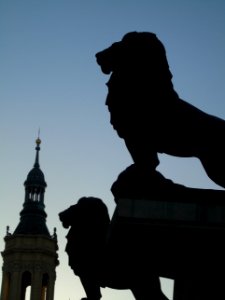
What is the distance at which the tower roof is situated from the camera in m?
101

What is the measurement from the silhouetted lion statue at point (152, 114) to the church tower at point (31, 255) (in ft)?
290

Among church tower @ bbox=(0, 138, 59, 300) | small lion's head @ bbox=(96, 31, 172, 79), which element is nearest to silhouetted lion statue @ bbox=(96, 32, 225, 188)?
small lion's head @ bbox=(96, 31, 172, 79)

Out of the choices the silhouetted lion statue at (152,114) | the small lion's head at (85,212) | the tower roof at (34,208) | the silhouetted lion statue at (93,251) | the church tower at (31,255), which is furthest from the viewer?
the tower roof at (34,208)

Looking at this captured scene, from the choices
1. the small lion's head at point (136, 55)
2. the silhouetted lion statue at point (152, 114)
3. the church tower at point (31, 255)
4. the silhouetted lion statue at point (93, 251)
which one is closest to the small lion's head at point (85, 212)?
the silhouetted lion statue at point (93, 251)

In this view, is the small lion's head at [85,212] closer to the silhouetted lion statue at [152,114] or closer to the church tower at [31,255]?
the silhouetted lion statue at [152,114]

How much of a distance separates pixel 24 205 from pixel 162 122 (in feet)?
319

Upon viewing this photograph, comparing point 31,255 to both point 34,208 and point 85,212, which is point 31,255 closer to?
point 34,208

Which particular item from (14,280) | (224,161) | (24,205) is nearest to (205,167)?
(224,161)

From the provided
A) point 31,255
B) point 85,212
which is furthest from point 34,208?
point 85,212

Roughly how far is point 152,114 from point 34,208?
312 feet

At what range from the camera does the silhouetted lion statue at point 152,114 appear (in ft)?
22.5

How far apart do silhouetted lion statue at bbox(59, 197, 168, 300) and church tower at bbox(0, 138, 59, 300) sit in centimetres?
8806

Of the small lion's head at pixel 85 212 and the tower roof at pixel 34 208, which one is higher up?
the tower roof at pixel 34 208

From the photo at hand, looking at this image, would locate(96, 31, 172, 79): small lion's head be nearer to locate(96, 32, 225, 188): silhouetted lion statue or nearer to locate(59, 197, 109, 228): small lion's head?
locate(96, 32, 225, 188): silhouetted lion statue
